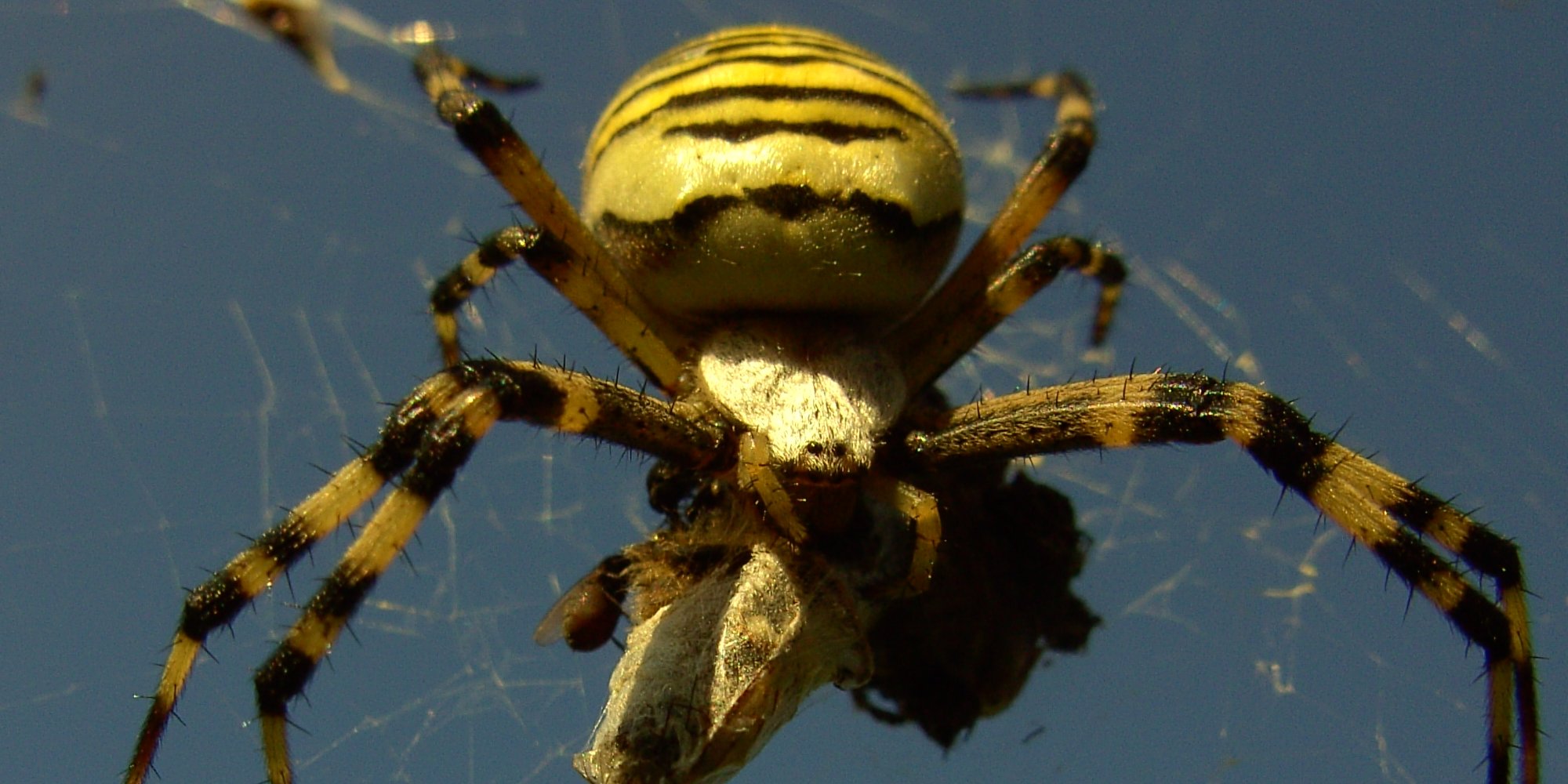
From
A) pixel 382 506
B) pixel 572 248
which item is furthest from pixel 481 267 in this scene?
pixel 382 506

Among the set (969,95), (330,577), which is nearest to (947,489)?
(330,577)

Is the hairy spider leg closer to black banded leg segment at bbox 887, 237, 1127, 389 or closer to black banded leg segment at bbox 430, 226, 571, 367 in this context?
black banded leg segment at bbox 887, 237, 1127, 389

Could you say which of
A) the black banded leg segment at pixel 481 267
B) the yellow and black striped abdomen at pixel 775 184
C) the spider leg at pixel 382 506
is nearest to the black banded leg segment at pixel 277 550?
the spider leg at pixel 382 506

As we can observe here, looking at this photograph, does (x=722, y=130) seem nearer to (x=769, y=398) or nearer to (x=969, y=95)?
(x=769, y=398)

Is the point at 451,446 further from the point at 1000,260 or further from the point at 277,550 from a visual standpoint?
the point at 1000,260

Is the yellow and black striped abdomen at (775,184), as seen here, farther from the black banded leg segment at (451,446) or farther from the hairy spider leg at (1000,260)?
the black banded leg segment at (451,446)

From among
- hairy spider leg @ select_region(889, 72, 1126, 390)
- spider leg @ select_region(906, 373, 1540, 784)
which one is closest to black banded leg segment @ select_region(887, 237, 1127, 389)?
hairy spider leg @ select_region(889, 72, 1126, 390)
